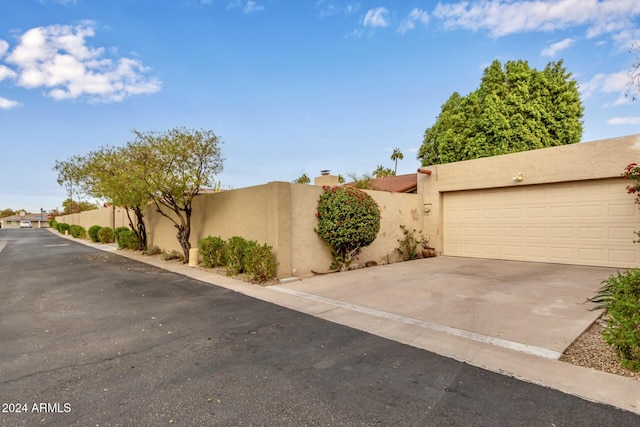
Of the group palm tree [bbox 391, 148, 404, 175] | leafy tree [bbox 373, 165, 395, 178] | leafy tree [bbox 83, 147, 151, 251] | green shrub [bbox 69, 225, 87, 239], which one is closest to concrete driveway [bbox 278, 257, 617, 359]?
leafy tree [bbox 83, 147, 151, 251]

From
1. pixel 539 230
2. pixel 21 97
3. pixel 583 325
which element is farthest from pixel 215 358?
pixel 21 97

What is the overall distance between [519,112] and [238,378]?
23390 mm

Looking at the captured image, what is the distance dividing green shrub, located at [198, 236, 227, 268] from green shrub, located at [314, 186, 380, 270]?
337 cm

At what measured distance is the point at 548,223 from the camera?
10477mm

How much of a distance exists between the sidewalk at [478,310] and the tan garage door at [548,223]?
0.79 m

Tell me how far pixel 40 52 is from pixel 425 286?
1503 centimetres

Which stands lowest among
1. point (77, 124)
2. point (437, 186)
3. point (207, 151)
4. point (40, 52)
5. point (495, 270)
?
point (495, 270)

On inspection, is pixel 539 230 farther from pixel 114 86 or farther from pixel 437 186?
pixel 114 86

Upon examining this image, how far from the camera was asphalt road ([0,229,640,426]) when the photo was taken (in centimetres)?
262

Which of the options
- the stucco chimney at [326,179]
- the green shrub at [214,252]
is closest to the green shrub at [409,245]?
the stucco chimney at [326,179]

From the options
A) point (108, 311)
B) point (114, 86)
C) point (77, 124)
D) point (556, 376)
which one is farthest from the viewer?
point (77, 124)

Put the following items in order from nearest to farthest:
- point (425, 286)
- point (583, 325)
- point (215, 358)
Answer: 1. point (215, 358)
2. point (583, 325)
3. point (425, 286)

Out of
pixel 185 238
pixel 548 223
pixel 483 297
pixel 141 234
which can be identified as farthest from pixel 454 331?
pixel 141 234

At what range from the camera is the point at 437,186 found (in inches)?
516
